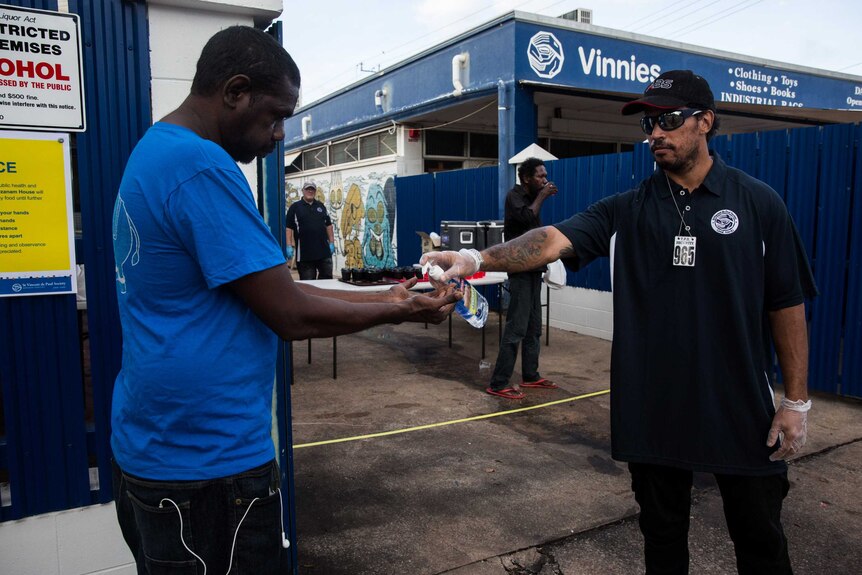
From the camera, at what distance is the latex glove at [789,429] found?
220 cm

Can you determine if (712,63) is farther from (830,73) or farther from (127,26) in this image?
(127,26)

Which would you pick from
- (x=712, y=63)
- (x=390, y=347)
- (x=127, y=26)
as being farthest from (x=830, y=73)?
(x=127, y=26)

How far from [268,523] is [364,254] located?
15024mm

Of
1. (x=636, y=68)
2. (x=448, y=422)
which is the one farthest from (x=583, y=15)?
(x=448, y=422)

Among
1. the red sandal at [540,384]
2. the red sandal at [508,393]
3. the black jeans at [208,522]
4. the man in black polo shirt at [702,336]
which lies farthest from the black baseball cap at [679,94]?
the red sandal at [540,384]

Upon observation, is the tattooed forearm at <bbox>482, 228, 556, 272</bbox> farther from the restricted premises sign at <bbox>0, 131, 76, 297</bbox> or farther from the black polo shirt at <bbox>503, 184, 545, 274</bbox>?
the black polo shirt at <bbox>503, 184, 545, 274</bbox>

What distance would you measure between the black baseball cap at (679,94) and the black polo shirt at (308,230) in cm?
752

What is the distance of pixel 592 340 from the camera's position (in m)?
9.02

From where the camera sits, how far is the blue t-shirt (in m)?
1.44

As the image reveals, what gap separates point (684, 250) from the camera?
2.31 metres

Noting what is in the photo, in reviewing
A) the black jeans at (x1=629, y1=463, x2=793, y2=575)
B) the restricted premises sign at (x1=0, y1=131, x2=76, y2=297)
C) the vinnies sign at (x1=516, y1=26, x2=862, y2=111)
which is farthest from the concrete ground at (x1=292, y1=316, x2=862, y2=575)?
the vinnies sign at (x1=516, y1=26, x2=862, y2=111)

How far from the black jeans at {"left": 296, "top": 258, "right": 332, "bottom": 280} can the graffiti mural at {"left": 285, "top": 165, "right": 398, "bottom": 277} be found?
4796 mm

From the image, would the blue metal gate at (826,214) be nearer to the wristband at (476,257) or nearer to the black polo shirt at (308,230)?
the wristband at (476,257)

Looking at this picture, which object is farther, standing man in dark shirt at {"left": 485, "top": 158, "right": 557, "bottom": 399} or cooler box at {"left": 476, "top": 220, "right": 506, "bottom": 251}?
cooler box at {"left": 476, "top": 220, "right": 506, "bottom": 251}
